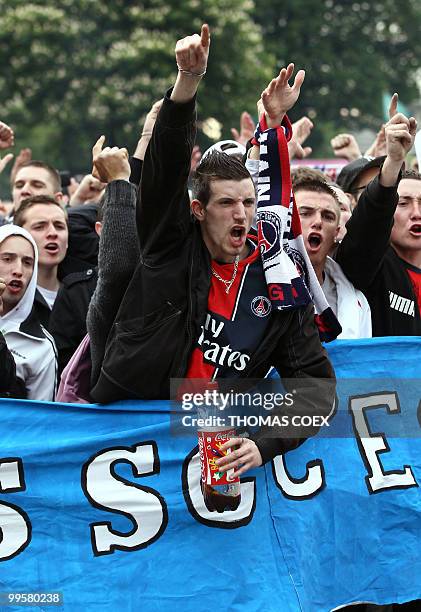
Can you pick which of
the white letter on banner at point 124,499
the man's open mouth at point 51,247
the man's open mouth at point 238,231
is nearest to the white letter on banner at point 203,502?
the white letter on banner at point 124,499

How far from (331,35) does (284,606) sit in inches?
2041

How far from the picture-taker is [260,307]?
14.0ft

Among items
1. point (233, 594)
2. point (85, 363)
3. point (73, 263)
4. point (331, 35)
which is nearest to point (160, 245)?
point (85, 363)

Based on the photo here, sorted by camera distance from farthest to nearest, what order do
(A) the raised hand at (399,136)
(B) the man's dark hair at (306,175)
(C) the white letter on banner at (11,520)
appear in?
(B) the man's dark hair at (306,175) → (A) the raised hand at (399,136) → (C) the white letter on banner at (11,520)

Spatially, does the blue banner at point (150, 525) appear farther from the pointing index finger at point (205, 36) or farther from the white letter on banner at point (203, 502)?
the pointing index finger at point (205, 36)

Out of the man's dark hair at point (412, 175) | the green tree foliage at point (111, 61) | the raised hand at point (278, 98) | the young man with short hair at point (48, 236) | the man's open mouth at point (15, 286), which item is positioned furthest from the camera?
the green tree foliage at point (111, 61)

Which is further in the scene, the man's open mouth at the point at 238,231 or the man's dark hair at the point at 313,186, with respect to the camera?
the man's dark hair at the point at 313,186

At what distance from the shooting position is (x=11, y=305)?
17.1ft

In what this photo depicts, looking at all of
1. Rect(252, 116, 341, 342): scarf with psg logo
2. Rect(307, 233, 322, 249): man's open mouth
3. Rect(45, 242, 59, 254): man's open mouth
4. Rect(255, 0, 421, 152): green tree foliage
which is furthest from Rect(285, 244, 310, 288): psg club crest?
Rect(255, 0, 421, 152): green tree foliage

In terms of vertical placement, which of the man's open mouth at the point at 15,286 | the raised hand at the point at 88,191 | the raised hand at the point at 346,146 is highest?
the raised hand at the point at 346,146

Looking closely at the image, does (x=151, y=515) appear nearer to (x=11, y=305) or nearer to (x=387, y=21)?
(x=11, y=305)

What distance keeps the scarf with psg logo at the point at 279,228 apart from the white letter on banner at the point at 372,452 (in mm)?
582

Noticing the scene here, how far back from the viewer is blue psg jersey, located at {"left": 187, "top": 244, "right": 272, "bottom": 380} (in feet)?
13.9

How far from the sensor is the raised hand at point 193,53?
12.6 ft
